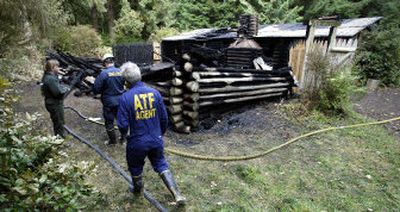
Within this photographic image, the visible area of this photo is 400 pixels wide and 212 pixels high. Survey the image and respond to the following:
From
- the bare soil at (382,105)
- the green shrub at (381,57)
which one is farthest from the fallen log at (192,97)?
the green shrub at (381,57)

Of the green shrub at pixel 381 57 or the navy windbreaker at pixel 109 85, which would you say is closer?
the navy windbreaker at pixel 109 85

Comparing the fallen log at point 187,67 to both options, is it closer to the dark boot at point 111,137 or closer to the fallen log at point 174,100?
the fallen log at point 174,100

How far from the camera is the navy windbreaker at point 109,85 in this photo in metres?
6.08

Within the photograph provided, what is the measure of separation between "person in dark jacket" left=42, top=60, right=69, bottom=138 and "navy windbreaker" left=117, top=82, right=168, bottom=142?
7.70 ft

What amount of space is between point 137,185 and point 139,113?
3.77 feet

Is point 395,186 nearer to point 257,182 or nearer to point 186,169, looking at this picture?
point 257,182

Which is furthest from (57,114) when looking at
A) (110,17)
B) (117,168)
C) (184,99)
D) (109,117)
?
(110,17)

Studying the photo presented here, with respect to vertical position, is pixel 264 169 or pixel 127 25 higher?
pixel 127 25

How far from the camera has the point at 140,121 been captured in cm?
408

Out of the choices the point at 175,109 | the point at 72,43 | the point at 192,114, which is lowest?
the point at 192,114

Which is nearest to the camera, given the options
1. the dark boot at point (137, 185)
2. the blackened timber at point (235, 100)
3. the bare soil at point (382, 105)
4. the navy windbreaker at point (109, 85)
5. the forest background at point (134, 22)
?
the dark boot at point (137, 185)

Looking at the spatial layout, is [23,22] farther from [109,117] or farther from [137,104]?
[137,104]

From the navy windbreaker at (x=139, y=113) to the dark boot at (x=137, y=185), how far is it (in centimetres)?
63

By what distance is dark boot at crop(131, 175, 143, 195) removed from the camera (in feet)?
14.3
